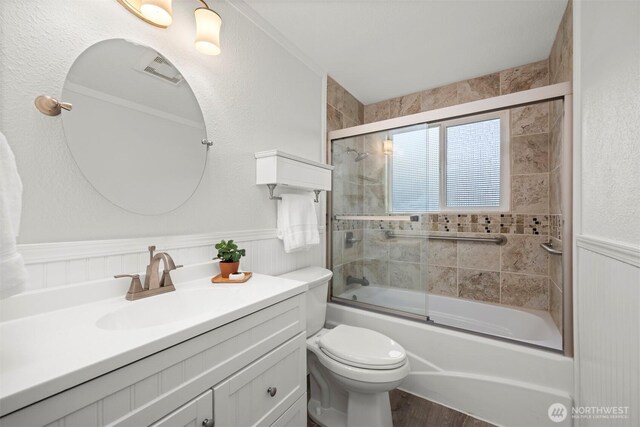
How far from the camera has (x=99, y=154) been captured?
0.99m

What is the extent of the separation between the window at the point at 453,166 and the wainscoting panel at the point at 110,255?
46.7 inches

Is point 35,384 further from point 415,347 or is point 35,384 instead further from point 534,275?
point 534,275

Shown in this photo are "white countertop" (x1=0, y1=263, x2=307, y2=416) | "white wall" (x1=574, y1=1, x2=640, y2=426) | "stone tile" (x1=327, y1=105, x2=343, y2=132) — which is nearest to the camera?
"white countertop" (x1=0, y1=263, x2=307, y2=416)

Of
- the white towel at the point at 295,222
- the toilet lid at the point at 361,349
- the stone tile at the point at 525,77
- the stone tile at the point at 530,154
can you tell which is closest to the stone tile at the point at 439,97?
the stone tile at the point at 525,77

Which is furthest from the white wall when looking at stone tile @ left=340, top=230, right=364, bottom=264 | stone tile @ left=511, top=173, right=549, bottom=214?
stone tile @ left=340, top=230, right=364, bottom=264

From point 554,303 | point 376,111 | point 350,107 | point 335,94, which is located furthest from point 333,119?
point 554,303

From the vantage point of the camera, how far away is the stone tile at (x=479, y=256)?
7.57 ft

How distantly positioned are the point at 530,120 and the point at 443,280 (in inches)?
60.1

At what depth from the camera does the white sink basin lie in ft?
2.89

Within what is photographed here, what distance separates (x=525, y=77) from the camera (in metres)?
2.18

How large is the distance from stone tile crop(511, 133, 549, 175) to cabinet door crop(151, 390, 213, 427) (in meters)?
2.62

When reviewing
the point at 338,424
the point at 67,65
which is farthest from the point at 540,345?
the point at 67,65

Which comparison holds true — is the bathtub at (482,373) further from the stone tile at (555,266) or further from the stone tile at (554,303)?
the stone tile at (555,266)

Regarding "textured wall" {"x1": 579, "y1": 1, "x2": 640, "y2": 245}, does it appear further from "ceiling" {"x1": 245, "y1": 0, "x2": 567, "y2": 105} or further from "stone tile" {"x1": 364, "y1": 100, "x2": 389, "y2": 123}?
"stone tile" {"x1": 364, "y1": 100, "x2": 389, "y2": 123}
